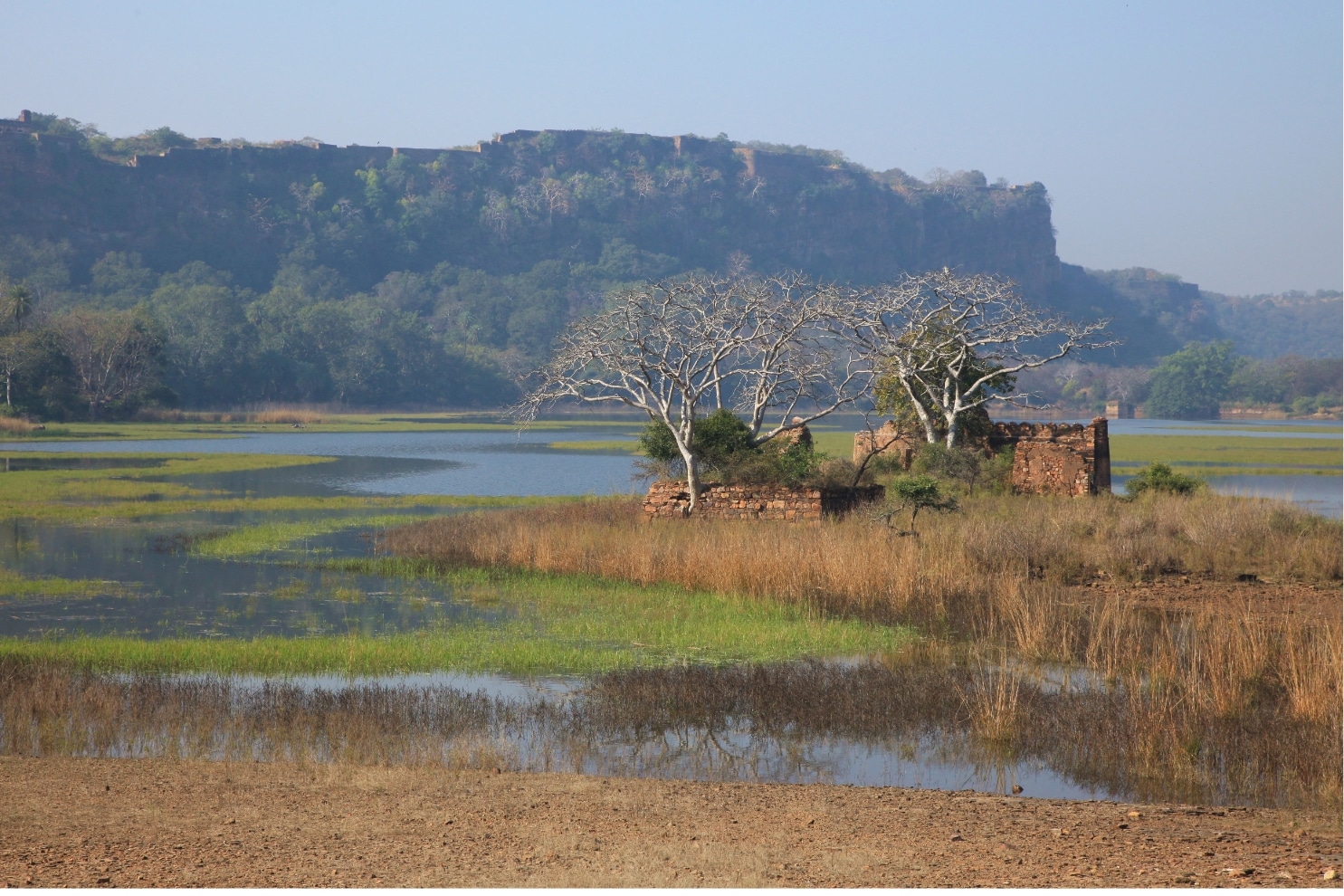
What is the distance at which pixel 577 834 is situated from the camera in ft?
22.7

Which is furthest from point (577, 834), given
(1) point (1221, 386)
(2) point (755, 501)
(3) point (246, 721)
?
(1) point (1221, 386)

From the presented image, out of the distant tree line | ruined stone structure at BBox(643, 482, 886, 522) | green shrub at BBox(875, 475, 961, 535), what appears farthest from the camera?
the distant tree line

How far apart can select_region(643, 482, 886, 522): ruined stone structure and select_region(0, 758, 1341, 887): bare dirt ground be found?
13908 millimetres

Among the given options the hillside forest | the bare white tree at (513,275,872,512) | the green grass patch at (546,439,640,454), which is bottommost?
the green grass patch at (546,439,640,454)

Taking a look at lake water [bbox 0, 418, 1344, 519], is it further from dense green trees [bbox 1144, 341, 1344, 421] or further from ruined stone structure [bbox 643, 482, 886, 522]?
dense green trees [bbox 1144, 341, 1344, 421]

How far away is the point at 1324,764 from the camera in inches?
335

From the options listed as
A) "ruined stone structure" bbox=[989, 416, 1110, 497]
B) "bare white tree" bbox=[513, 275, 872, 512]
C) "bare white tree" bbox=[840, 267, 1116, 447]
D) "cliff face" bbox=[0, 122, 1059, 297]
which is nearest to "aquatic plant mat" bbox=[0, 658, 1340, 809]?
"bare white tree" bbox=[513, 275, 872, 512]

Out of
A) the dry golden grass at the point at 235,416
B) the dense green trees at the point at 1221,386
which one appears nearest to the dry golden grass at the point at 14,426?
the dry golden grass at the point at 235,416

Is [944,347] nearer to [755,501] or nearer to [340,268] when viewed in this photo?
[755,501]

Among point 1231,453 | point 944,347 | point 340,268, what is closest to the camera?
point 944,347

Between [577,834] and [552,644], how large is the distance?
6161mm

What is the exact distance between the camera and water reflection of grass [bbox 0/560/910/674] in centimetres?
1204

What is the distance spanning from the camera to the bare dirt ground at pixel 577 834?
6176 millimetres

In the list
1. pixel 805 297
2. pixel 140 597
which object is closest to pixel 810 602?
pixel 140 597
